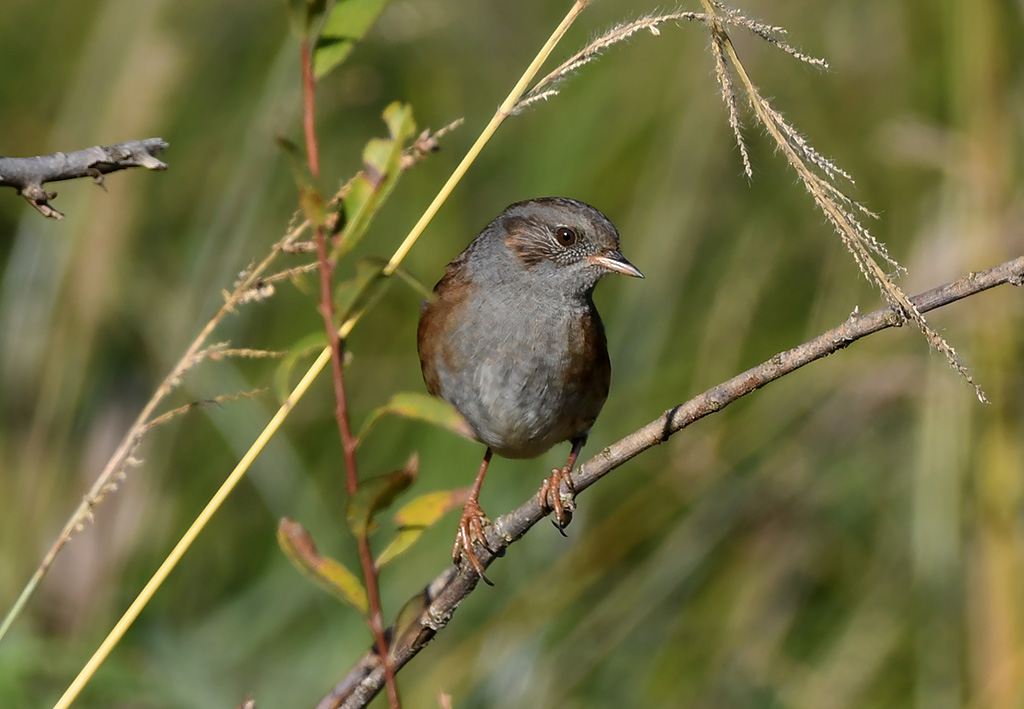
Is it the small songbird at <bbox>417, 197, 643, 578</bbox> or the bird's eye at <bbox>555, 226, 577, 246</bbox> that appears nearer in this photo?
the small songbird at <bbox>417, 197, 643, 578</bbox>

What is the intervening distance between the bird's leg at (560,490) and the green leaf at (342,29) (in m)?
0.84

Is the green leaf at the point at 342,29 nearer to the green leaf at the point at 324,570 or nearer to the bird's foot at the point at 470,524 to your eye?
the green leaf at the point at 324,570

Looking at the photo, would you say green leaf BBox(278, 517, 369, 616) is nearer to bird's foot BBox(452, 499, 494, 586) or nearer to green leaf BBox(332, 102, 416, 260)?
green leaf BBox(332, 102, 416, 260)

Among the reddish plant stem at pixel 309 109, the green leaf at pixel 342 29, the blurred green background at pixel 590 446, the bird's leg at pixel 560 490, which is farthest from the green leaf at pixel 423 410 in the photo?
the blurred green background at pixel 590 446

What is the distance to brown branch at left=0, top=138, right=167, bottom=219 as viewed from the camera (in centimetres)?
151

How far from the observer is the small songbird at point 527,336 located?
11.6ft

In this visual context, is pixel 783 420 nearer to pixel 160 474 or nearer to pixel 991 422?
pixel 991 422

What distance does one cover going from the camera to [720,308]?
4031 mm

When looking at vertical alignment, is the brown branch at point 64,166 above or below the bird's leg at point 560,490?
below

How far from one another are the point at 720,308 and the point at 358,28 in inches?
110

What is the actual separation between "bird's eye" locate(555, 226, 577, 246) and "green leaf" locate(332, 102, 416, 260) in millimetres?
2396

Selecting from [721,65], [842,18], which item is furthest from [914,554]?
[721,65]

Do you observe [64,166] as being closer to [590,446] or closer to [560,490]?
[560,490]

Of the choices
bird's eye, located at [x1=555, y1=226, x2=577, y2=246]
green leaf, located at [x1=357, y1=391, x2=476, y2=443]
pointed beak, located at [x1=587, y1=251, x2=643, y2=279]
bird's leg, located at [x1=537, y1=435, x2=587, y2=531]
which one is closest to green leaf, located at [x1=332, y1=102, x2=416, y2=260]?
green leaf, located at [x1=357, y1=391, x2=476, y2=443]
